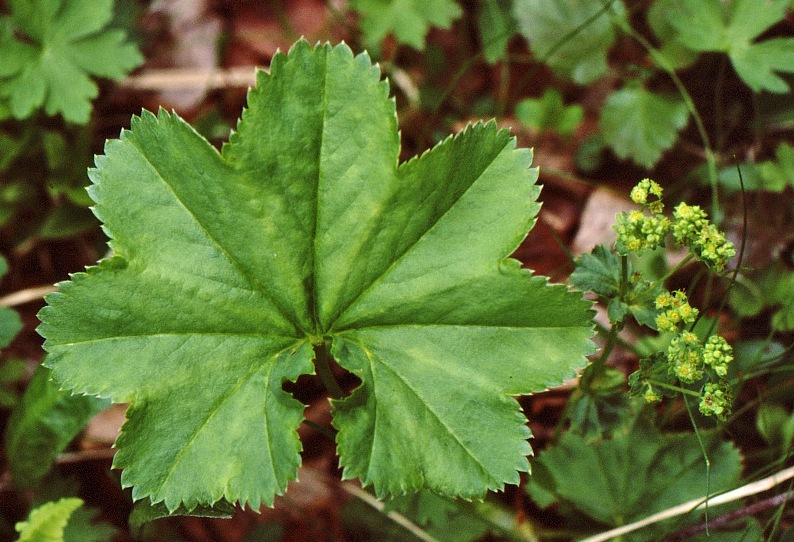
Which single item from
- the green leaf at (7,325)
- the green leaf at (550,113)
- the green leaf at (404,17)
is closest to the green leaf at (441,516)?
the green leaf at (7,325)

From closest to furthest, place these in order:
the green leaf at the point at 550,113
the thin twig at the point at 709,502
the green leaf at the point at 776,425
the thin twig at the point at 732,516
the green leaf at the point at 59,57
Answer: the thin twig at the point at 709,502, the thin twig at the point at 732,516, the green leaf at the point at 776,425, the green leaf at the point at 59,57, the green leaf at the point at 550,113

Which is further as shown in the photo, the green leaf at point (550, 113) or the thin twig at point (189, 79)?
the thin twig at point (189, 79)

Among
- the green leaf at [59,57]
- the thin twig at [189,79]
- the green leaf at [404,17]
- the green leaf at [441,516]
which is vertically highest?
the green leaf at [59,57]

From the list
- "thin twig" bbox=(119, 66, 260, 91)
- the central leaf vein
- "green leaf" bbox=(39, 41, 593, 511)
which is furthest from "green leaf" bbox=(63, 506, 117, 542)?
"thin twig" bbox=(119, 66, 260, 91)

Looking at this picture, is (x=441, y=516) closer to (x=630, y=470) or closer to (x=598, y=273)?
(x=630, y=470)

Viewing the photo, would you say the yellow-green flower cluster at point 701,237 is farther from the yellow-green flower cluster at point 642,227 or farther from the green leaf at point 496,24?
the green leaf at point 496,24

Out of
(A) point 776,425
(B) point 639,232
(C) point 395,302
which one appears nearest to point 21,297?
(C) point 395,302

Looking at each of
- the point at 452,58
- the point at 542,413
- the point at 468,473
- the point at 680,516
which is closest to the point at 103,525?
the point at 468,473
